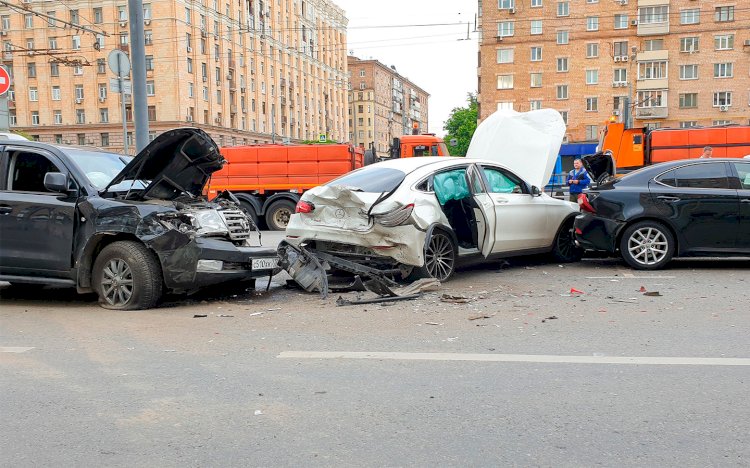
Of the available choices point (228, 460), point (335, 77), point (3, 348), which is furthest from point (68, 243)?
point (335, 77)

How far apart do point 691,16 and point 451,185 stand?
60.2 metres

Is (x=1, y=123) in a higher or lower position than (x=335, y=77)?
lower

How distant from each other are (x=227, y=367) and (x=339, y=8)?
4070 inches

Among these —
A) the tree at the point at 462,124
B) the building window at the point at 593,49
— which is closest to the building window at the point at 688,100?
the building window at the point at 593,49

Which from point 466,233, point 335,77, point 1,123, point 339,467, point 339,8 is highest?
point 339,8

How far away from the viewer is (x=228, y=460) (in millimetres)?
3318

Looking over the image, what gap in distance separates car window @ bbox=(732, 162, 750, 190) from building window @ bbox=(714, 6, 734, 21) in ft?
190

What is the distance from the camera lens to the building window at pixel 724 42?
58094 mm

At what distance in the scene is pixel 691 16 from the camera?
58750mm

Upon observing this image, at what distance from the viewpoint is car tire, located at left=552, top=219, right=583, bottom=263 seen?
391 inches

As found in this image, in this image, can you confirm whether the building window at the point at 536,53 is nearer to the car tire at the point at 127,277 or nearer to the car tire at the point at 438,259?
the car tire at the point at 438,259

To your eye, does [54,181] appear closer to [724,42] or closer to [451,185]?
[451,185]

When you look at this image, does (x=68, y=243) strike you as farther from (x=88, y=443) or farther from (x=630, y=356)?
(x=630, y=356)

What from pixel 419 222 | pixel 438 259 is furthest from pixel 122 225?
pixel 438 259
